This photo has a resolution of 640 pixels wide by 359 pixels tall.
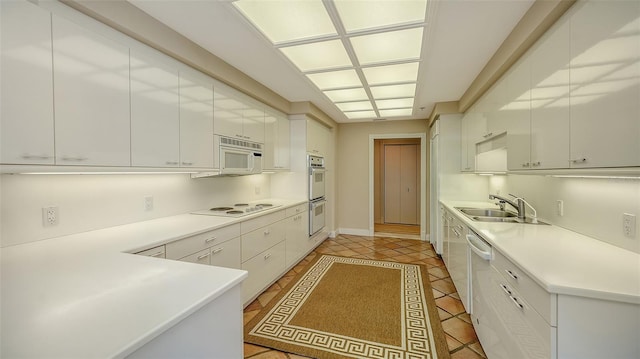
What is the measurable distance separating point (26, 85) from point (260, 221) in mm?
1904

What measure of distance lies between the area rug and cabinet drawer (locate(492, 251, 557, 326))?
2.85ft

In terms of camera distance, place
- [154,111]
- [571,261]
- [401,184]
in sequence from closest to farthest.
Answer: [571,261], [154,111], [401,184]

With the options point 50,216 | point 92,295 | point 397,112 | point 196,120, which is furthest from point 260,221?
point 397,112

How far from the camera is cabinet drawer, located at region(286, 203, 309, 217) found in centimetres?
344

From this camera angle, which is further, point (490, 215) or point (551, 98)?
point (490, 215)

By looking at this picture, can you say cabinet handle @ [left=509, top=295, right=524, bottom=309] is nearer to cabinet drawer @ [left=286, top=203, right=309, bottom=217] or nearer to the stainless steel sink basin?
the stainless steel sink basin

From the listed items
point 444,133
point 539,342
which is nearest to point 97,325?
point 539,342

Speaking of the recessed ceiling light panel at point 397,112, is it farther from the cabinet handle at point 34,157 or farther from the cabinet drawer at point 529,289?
the cabinet handle at point 34,157

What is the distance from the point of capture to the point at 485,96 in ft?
9.20

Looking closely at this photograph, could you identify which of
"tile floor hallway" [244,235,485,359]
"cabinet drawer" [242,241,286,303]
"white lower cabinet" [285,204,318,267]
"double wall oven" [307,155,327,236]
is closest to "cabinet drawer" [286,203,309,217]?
"white lower cabinet" [285,204,318,267]

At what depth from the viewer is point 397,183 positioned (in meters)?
6.72

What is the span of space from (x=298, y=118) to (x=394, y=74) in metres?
1.75

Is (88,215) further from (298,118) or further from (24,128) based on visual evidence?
(298,118)

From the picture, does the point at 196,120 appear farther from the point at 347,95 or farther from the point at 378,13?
the point at 347,95
